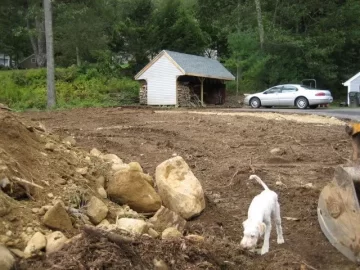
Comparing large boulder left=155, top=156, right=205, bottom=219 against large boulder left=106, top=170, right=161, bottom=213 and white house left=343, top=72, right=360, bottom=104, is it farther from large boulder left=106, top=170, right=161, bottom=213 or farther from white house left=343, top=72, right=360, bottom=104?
white house left=343, top=72, right=360, bottom=104

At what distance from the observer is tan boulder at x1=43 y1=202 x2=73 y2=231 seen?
480 centimetres

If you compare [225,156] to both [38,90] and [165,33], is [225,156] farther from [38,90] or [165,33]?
[165,33]

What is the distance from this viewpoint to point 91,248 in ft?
13.9

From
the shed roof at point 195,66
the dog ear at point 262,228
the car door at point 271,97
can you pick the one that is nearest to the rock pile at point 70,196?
the dog ear at point 262,228

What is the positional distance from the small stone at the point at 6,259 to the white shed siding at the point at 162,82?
28830mm

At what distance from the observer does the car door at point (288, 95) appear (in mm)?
31233

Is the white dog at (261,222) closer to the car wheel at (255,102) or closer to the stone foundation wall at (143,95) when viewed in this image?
the car wheel at (255,102)

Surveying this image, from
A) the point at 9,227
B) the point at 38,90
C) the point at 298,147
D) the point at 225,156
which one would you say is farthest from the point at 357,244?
the point at 38,90

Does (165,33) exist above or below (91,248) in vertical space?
above

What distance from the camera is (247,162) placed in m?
9.27

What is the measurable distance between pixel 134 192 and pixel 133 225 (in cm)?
95

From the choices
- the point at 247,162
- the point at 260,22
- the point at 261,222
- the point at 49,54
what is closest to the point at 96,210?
the point at 261,222

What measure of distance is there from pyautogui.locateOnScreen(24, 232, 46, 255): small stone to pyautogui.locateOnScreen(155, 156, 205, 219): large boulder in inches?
70.9

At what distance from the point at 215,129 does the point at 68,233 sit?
1015 centimetres
